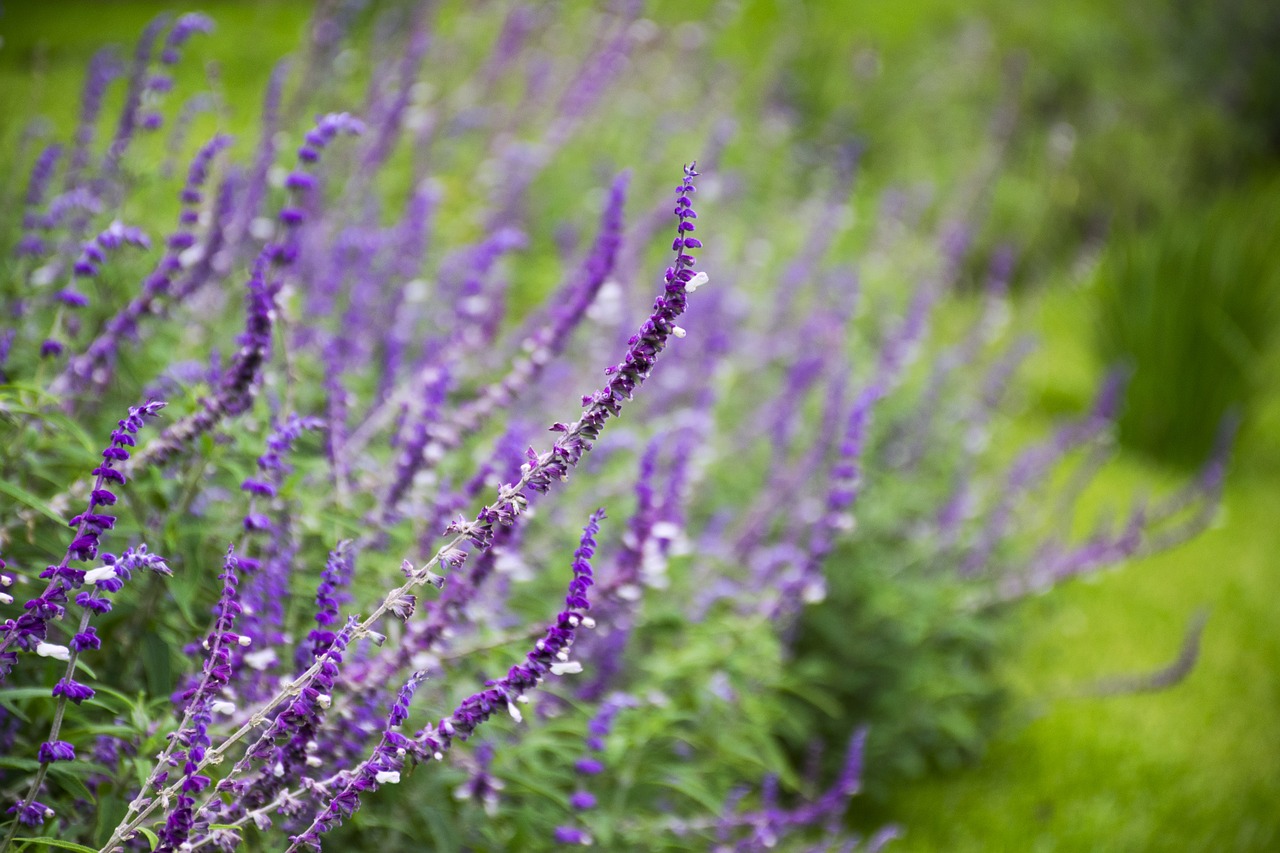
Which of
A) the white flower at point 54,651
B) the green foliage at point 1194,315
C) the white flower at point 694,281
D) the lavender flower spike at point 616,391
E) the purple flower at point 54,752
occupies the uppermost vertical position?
the green foliage at point 1194,315

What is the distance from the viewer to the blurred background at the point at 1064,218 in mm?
4445

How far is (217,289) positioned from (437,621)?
6.01ft

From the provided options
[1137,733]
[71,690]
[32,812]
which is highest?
[1137,733]

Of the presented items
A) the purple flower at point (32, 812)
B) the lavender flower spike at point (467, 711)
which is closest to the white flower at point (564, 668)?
the lavender flower spike at point (467, 711)

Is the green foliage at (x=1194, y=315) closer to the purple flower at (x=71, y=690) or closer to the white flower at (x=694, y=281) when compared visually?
the white flower at (x=694, y=281)

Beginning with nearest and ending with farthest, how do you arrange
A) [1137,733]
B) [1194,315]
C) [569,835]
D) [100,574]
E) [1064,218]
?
[100,574]
[569,835]
[1137,733]
[1194,315]
[1064,218]

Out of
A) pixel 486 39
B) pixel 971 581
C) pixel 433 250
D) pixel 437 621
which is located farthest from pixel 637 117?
pixel 437 621

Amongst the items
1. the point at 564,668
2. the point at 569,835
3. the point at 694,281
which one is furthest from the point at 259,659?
the point at 694,281

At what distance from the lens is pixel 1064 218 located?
451 inches

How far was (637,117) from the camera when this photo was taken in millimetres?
8344

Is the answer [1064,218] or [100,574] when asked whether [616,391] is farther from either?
[1064,218]

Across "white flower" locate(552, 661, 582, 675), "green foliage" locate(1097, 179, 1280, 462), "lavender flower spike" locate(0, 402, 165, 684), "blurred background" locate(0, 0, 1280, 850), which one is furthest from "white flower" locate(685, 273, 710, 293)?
"green foliage" locate(1097, 179, 1280, 462)

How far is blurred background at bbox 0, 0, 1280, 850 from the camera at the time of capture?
445 cm

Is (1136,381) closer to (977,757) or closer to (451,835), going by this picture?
(977,757)
